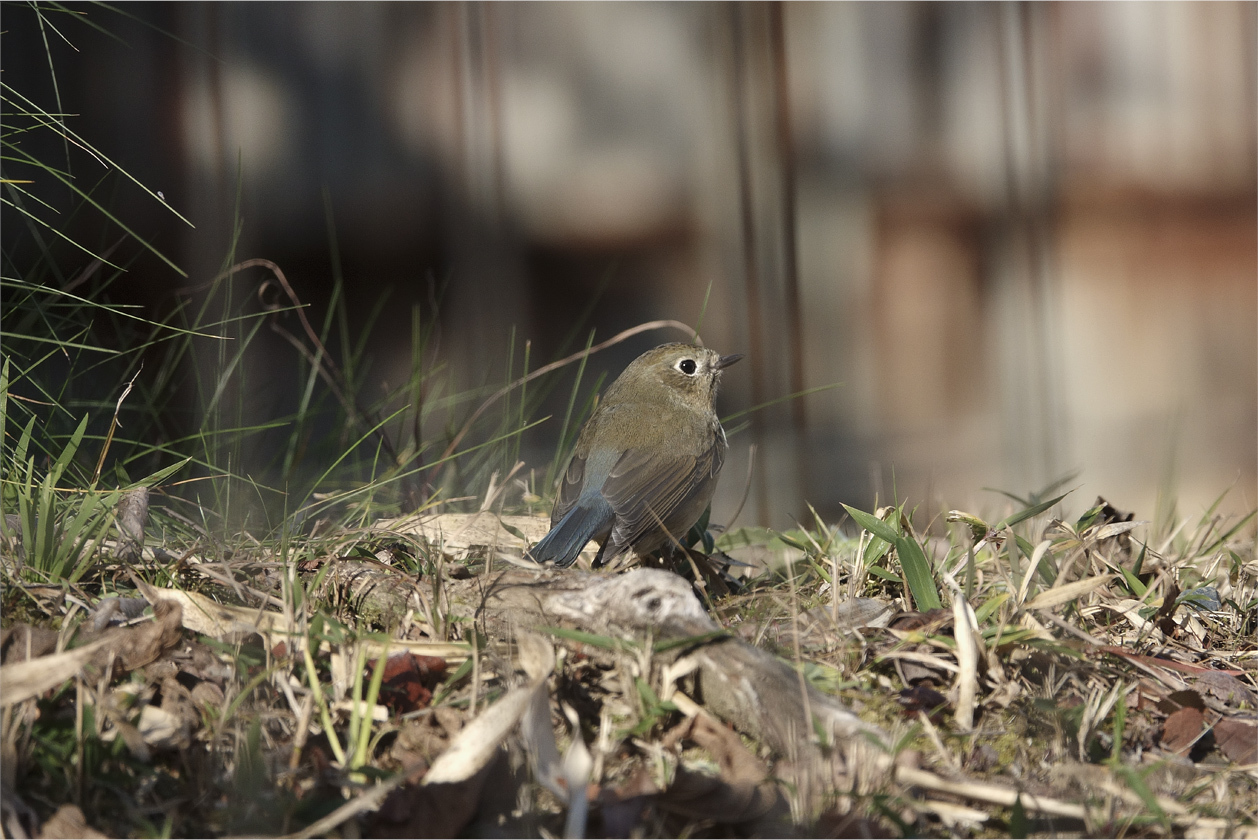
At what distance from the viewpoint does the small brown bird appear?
306 centimetres

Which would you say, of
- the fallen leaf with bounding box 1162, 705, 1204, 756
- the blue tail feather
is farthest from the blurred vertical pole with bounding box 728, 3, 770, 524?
the fallen leaf with bounding box 1162, 705, 1204, 756

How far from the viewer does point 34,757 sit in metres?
1.61

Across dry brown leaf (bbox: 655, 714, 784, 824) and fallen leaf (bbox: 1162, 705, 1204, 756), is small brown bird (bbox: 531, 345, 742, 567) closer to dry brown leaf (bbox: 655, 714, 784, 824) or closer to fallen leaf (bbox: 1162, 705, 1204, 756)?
dry brown leaf (bbox: 655, 714, 784, 824)

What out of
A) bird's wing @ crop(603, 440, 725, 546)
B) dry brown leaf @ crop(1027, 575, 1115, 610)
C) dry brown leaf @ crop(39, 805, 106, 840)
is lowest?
bird's wing @ crop(603, 440, 725, 546)

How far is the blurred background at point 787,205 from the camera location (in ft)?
14.3

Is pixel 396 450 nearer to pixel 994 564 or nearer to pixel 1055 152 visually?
pixel 994 564

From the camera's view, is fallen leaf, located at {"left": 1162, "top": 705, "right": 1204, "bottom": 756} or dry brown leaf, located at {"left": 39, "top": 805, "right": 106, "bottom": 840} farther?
fallen leaf, located at {"left": 1162, "top": 705, "right": 1204, "bottom": 756}

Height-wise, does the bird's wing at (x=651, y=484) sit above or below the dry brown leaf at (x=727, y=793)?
below

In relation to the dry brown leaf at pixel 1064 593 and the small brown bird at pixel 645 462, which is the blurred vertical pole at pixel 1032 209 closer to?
the small brown bird at pixel 645 462

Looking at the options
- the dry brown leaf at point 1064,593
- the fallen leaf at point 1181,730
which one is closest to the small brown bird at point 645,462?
the dry brown leaf at point 1064,593

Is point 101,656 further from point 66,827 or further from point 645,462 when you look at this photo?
point 645,462

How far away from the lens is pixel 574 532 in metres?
2.93

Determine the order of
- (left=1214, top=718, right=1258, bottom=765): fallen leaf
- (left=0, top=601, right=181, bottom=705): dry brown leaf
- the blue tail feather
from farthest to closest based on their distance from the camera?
the blue tail feather → (left=1214, top=718, right=1258, bottom=765): fallen leaf → (left=0, top=601, right=181, bottom=705): dry brown leaf

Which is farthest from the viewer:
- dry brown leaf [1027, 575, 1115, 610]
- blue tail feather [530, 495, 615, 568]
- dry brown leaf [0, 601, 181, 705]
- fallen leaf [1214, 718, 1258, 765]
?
blue tail feather [530, 495, 615, 568]
